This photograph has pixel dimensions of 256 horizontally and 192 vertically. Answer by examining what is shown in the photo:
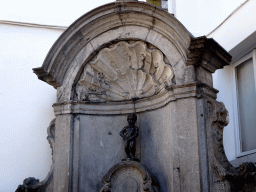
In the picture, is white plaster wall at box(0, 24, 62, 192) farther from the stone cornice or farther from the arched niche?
the stone cornice

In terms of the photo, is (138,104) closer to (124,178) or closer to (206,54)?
(124,178)

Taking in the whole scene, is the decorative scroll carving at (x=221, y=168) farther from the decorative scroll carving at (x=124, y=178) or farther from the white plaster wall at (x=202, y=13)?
the white plaster wall at (x=202, y=13)

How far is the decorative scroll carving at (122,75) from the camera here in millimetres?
6207

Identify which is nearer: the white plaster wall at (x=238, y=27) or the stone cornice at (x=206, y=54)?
the stone cornice at (x=206, y=54)

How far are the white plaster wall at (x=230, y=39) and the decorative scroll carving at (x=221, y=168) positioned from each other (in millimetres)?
1289

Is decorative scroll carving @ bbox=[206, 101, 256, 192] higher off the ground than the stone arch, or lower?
lower

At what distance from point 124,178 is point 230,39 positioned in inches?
105

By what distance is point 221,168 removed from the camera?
5156 mm

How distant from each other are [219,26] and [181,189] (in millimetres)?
3055

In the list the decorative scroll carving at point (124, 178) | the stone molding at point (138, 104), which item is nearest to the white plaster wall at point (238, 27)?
the stone molding at point (138, 104)

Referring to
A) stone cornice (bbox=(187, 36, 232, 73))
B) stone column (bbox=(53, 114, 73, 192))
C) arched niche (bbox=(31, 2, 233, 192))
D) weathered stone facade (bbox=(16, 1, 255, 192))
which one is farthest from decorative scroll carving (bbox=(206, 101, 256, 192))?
stone column (bbox=(53, 114, 73, 192))

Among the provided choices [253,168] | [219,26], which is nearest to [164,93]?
[253,168]

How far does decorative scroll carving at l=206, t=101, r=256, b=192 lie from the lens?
16.8 feet

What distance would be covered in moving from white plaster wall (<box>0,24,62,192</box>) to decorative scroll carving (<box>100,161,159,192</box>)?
60.3 inches
